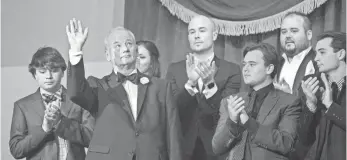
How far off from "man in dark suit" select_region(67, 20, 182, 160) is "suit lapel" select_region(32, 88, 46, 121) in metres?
0.43

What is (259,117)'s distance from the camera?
366 centimetres

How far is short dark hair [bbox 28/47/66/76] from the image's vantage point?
417 cm

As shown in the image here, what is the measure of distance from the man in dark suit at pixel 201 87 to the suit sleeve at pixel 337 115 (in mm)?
550

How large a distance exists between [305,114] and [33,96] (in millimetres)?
1717

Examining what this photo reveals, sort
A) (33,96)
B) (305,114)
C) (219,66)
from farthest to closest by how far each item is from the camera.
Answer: (33,96) < (219,66) < (305,114)

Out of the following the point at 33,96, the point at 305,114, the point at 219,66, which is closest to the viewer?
the point at 305,114

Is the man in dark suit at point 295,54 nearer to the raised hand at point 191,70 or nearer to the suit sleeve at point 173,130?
the raised hand at point 191,70

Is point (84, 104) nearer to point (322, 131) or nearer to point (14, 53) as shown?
point (14, 53)

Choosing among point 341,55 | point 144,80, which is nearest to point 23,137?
point 144,80

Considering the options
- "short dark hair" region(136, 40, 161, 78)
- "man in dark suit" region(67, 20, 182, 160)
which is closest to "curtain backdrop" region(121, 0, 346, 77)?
"short dark hair" region(136, 40, 161, 78)

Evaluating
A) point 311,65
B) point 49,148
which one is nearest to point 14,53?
point 49,148

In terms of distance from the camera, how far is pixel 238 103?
3619 millimetres

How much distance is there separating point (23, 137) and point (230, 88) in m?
1.31

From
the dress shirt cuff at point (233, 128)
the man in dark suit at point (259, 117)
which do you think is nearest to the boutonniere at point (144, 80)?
the man in dark suit at point (259, 117)
